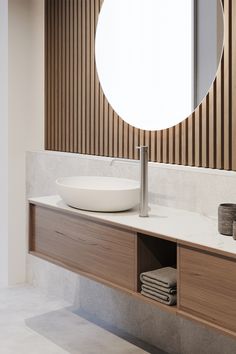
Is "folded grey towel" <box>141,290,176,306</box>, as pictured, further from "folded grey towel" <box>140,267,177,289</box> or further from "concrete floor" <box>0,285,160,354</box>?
"concrete floor" <box>0,285,160,354</box>

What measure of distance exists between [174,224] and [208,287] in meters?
0.37

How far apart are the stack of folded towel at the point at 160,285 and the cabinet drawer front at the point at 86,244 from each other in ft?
0.20

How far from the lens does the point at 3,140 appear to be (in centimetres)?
344

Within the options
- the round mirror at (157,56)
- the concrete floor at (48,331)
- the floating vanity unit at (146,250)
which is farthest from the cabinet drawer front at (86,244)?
the round mirror at (157,56)

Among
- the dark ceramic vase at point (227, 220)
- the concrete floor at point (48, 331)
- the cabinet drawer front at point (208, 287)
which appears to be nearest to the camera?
the cabinet drawer front at point (208, 287)

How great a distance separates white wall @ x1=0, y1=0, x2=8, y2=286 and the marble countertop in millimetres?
940

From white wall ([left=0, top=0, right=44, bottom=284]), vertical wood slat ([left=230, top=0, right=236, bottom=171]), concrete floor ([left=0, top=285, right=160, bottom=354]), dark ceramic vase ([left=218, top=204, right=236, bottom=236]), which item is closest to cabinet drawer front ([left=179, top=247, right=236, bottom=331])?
dark ceramic vase ([left=218, top=204, right=236, bottom=236])

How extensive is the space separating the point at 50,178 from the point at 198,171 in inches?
48.0

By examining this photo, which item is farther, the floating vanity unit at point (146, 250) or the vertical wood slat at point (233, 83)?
the vertical wood slat at point (233, 83)

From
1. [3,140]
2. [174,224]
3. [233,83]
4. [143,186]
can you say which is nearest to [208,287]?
[174,224]

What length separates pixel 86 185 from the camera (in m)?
2.65

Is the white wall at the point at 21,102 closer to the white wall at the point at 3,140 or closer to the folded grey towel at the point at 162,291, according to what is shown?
the white wall at the point at 3,140

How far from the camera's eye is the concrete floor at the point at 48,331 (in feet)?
8.38

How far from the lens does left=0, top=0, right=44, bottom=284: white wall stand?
3.37m
